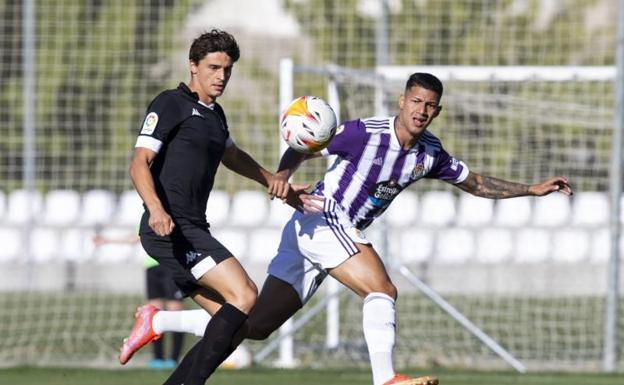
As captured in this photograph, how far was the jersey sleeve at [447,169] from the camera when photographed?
29.0 ft

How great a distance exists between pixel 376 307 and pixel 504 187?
153cm

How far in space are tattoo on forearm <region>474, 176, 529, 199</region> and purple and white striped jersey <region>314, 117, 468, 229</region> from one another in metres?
0.54

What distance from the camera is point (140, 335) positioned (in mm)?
8625

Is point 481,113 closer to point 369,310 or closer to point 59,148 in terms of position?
point 59,148

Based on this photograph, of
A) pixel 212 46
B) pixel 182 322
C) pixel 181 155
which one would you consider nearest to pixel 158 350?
pixel 182 322

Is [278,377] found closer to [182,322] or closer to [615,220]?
[182,322]

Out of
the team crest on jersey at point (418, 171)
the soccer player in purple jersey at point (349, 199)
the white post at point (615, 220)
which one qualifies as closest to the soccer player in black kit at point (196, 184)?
the soccer player in purple jersey at point (349, 199)

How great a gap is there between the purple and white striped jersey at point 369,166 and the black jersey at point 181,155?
1.09 m

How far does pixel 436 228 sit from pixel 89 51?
6.04 m

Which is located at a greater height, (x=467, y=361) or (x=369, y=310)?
(x=369, y=310)

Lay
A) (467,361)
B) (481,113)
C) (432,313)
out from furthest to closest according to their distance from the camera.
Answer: (432,313) → (481,113) → (467,361)

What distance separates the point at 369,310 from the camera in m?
8.05

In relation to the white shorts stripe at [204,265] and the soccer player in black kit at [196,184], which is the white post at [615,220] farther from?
the white shorts stripe at [204,265]

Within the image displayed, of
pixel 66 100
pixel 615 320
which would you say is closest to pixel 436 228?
pixel 66 100
